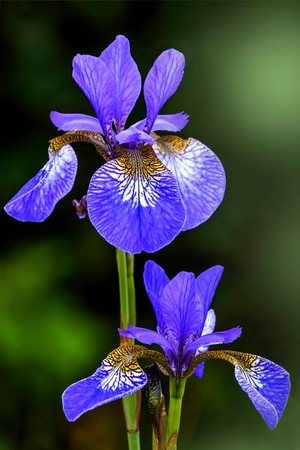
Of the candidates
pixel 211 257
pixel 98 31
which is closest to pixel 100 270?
pixel 211 257

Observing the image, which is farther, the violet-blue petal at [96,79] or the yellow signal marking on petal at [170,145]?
the yellow signal marking on petal at [170,145]

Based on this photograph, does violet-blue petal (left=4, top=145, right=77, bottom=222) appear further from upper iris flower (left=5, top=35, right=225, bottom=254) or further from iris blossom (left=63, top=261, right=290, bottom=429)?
iris blossom (left=63, top=261, right=290, bottom=429)

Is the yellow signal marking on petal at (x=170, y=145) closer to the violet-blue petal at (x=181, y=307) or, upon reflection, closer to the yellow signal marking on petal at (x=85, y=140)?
the yellow signal marking on petal at (x=85, y=140)

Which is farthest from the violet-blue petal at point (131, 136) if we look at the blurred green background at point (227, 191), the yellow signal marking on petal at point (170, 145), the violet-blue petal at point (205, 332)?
the blurred green background at point (227, 191)

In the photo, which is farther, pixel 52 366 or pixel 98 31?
pixel 98 31

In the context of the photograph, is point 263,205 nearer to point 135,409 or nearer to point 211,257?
point 211,257
